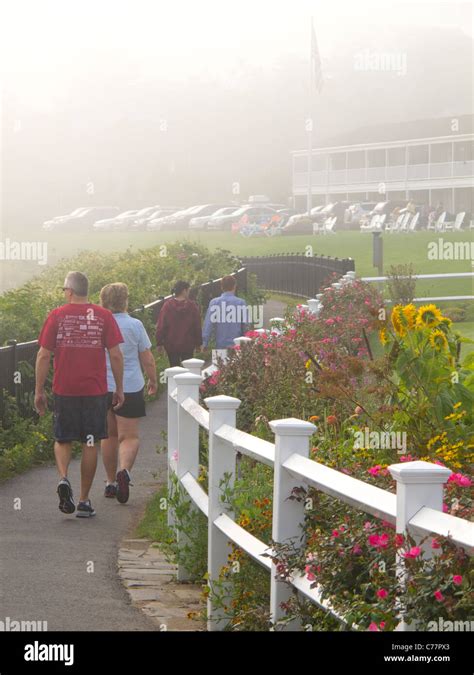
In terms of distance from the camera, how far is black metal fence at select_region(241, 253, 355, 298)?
3025cm

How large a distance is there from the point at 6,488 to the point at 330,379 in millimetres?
3975

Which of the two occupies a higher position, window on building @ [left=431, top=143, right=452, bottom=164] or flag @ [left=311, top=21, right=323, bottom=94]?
flag @ [left=311, top=21, right=323, bottom=94]

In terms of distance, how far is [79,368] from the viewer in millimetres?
9656

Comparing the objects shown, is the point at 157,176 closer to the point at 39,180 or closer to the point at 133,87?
the point at 39,180

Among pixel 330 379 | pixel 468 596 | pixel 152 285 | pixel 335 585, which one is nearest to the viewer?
pixel 468 596

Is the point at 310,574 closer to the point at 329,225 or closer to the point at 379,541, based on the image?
the point at 379,541

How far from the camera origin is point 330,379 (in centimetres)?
843

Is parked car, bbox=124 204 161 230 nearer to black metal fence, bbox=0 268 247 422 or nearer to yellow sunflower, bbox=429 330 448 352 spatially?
black metal fence, bbox=0 268 247 422

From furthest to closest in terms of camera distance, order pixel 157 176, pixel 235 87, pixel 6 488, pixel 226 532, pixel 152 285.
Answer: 1. pixel 235 87
2. pixel 157 176
3. pixel 152 285
4. pixel 6 488
5. pixel 226 532

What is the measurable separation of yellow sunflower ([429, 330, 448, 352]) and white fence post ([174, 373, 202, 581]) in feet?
5.22

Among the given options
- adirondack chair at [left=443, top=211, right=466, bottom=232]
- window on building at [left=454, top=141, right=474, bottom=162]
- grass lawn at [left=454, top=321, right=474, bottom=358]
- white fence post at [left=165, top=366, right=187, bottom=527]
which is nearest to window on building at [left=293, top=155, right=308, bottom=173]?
window on building at [left=454, top=141, right=474, bottom=162]

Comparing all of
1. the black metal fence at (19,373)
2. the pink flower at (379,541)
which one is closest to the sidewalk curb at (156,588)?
the pink flower at (379,541)
